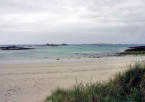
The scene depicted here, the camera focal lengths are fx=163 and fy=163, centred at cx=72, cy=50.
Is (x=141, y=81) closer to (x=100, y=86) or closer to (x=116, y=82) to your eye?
(x=116, y=82)

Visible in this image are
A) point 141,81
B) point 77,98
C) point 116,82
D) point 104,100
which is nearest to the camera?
point 104,100

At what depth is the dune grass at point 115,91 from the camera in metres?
3.53

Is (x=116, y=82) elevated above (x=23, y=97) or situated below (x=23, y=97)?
above

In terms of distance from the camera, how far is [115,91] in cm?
412

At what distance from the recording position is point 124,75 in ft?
16.5

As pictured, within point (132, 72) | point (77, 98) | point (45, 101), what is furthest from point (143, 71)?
point (45, 101)

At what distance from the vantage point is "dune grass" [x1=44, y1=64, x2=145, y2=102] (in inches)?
139

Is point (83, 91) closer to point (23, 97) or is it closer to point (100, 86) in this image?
point (100, 86)

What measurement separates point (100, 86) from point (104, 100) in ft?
3.97

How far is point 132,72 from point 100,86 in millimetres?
1209

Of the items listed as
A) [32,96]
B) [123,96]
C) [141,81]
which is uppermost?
[141,81]

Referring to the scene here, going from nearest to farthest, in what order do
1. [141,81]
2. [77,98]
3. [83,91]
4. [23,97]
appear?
[77,98] < [83,91] < [141,81] < [23,97]

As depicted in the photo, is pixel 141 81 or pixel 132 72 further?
pixel 132 72

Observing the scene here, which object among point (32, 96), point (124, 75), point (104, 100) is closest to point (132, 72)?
point (124, 75)
